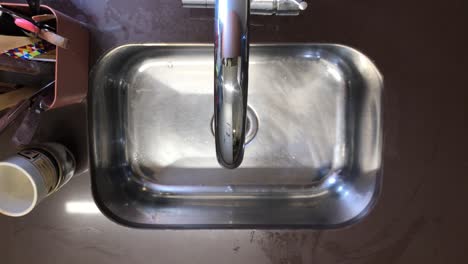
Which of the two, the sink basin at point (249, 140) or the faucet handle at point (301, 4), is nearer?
the faucet handle at point (301, 4)

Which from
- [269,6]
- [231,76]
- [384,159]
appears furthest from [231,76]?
[384,159]

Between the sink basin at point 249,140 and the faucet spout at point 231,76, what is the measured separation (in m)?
0.22

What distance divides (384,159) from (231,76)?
Answer: 331 millimetres

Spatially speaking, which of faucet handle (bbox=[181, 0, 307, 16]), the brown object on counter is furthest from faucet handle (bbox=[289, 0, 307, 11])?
the brown object on counter

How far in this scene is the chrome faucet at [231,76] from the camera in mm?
410

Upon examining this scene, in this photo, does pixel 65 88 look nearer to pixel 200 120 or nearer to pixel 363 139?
pixel 200 120

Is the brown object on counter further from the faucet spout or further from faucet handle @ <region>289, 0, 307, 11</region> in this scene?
faucet handle @ <region>289, 0, 307, 11</region>

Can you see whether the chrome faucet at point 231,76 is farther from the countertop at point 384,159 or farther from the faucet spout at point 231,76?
the countertop at point 384,159

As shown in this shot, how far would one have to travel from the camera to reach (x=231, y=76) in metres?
0.44

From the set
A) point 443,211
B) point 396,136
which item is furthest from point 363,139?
point 443,211

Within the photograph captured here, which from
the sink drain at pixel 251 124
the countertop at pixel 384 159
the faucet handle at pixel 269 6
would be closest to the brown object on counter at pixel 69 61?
the countertop at pixel 384 159

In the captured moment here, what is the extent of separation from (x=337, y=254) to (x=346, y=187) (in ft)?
0.46

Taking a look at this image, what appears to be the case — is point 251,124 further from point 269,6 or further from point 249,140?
point 269,6

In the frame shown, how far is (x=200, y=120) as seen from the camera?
70 centimetres
